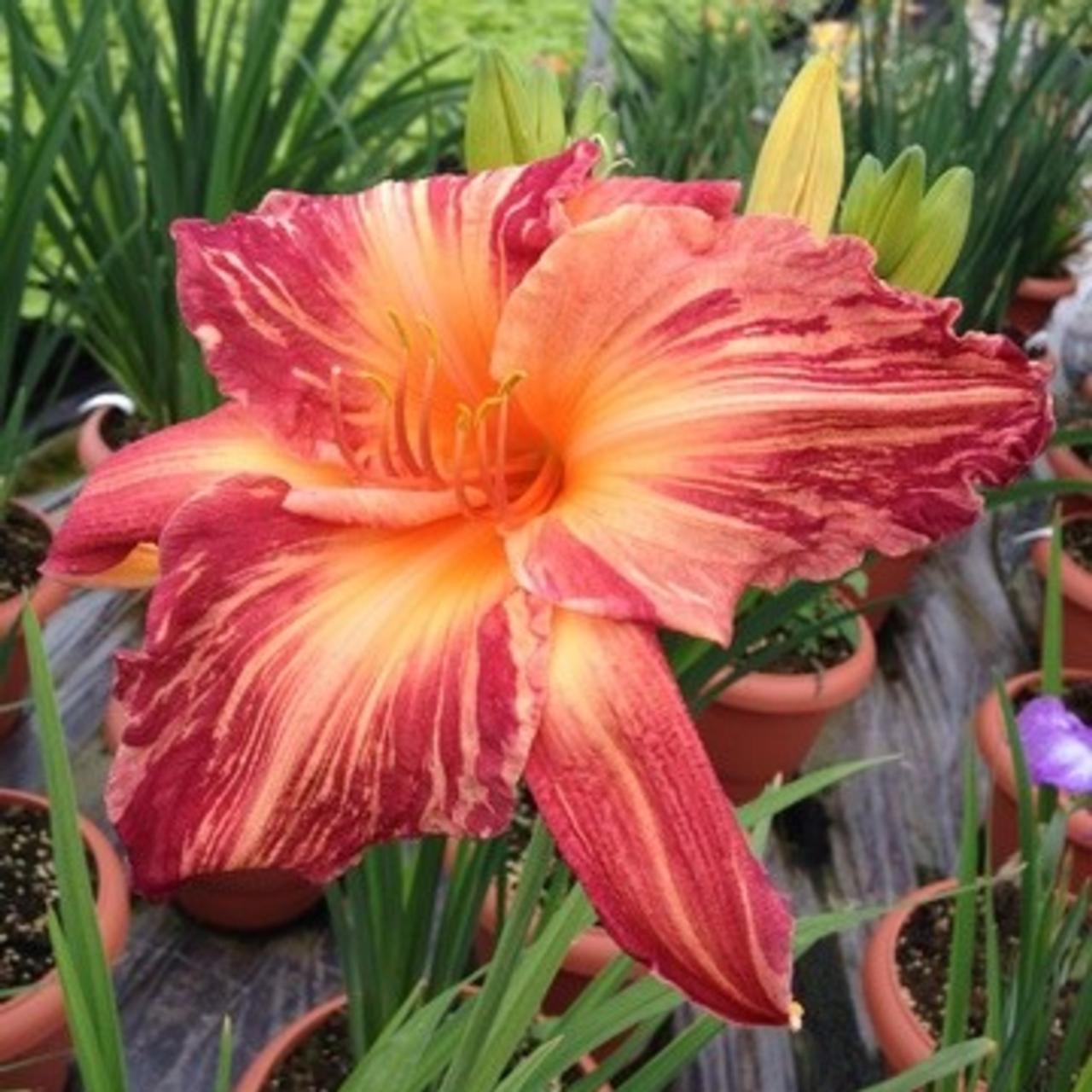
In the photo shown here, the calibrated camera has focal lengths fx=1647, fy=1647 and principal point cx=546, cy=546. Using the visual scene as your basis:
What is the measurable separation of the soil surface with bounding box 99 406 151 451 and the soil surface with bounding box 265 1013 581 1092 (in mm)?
793

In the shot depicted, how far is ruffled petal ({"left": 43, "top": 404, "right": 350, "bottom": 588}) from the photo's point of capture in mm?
541

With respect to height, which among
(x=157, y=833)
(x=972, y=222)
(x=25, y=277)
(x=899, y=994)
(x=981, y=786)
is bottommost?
(x=981, y=786)

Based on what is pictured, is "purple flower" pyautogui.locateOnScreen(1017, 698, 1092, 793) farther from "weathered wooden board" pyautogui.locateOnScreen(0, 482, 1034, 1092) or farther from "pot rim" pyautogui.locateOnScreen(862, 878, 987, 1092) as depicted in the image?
"weathered wooden board" pyautogui.locateOnScreen(0, 482, 1034, 1092)

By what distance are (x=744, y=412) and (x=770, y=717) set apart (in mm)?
1167

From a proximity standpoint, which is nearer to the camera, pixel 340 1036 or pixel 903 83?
pixel 340 1036

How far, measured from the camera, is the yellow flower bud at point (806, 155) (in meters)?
0.55

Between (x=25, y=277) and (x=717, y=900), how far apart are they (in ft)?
3.23

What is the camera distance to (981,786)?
1.82 m

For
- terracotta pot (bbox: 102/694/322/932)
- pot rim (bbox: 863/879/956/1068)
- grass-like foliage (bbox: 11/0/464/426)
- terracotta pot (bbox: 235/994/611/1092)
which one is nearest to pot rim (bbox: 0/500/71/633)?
terracotta pot (bbox: 102/694/322/932)

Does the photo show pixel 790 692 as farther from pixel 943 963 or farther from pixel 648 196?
pixel 648 196

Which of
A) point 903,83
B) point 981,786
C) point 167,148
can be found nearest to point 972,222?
point 903,83

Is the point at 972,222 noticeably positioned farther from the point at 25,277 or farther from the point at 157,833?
the point at 157,833

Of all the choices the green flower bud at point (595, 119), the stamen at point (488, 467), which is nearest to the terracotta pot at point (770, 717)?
the green flower bud at point (595, 119)

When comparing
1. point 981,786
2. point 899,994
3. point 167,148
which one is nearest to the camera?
point 899,994
